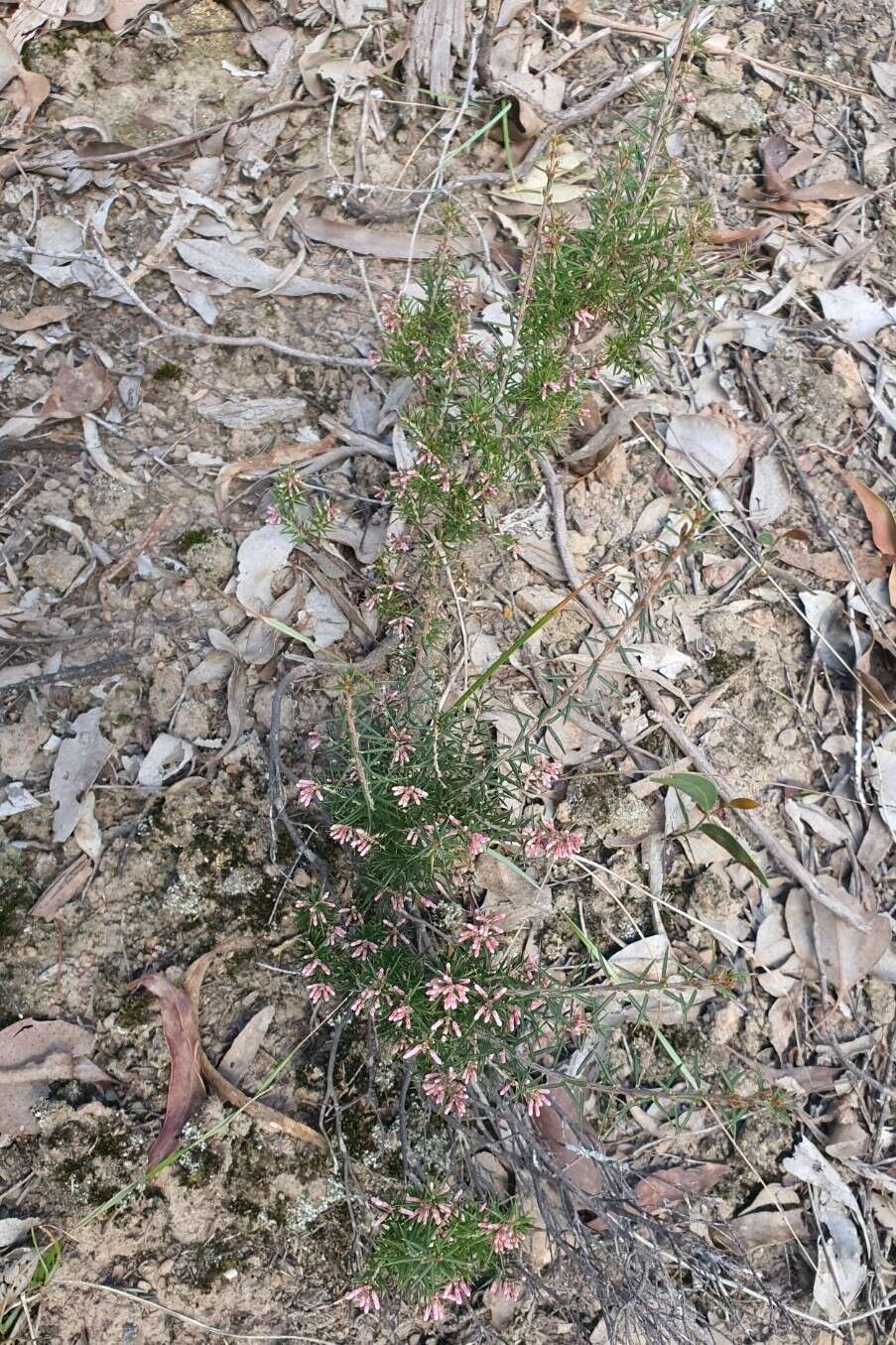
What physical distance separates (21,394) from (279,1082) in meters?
2.28

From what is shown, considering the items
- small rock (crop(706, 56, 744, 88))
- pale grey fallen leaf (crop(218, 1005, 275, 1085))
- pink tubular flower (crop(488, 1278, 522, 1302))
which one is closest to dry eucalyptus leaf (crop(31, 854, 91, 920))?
pale grey fallen leaf (crop(218, 1005, 275, 1085))

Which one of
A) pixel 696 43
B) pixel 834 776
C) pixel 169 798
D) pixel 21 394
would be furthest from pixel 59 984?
pixel 696 43

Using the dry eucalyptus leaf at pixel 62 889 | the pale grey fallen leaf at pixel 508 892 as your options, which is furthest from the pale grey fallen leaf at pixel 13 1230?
the pale grey fallen leaf at pixel 508 892

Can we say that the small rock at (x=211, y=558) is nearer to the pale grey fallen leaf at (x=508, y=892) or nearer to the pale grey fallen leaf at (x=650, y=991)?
the pale grey fallen leaf at (x=508, y=892)

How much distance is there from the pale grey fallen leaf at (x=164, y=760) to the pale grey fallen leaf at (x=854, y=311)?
2.82 metres

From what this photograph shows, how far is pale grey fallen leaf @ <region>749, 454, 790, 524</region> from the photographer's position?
3.34m

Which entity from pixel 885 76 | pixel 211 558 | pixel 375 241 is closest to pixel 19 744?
pixel 211 558

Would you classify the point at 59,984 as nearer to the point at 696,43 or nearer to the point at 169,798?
the point at 169,798

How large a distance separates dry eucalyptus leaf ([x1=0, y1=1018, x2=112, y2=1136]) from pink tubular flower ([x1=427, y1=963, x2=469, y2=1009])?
950 millimetres

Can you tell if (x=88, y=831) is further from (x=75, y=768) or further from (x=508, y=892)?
(x=508, y=892)

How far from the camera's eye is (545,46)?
3.84m

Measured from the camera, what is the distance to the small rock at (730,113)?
152 inches

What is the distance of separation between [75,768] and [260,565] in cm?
80

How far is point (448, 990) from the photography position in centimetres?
218
